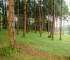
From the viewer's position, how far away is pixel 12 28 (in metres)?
14.7

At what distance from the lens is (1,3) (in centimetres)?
4538

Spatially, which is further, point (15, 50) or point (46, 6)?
point (46, 6)

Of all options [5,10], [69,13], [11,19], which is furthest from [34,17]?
[11,19]

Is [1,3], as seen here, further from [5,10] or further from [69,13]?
[69,13]

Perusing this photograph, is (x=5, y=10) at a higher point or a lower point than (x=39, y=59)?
higher

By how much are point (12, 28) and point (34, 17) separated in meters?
35.4

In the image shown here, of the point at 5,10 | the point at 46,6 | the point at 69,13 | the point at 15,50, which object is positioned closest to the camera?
the point at 15,50

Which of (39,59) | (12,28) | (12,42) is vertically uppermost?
(12,28)

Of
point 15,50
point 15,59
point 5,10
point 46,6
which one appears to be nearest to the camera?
point 15,59

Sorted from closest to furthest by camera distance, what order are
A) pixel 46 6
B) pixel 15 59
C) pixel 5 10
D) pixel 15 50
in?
pixel 15 59, pixel 15 50, pixel 5 10, pixel 46 6

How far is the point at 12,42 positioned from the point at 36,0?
32779 mm

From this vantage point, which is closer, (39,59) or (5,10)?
(39,59)

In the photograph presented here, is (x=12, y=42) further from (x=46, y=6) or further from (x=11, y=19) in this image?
(x=46, y=6)

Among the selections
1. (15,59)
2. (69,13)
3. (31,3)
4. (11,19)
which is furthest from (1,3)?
(15,59)
